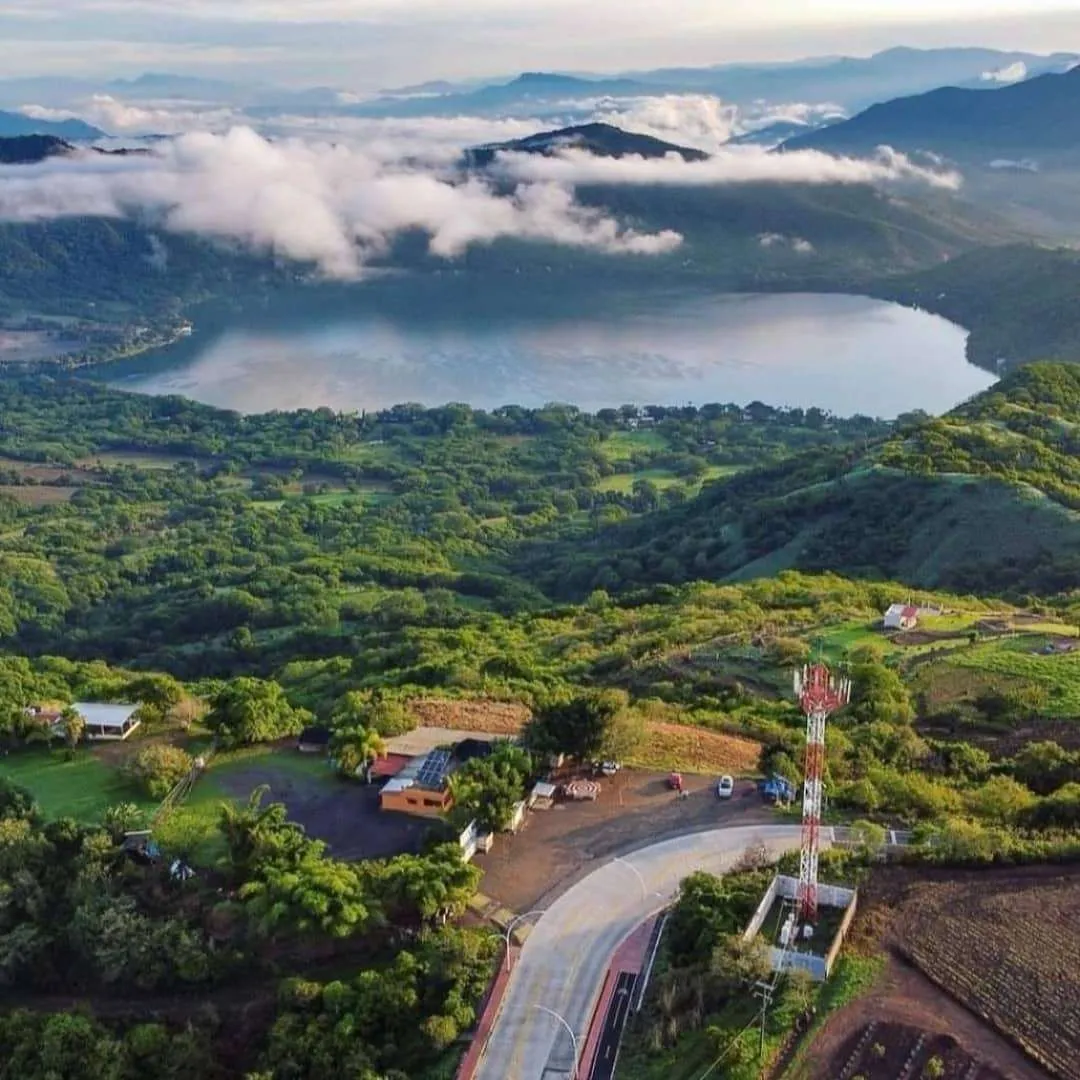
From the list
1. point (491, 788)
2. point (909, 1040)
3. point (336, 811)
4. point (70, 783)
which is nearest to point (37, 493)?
point (70, 783)

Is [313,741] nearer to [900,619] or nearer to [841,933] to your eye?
[841,933]

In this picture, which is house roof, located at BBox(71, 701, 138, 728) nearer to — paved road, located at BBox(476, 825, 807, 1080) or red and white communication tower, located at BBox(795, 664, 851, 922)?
paved road, located at BBox(476, 825, 807, 1080)

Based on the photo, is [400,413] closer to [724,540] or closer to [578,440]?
[578,440]

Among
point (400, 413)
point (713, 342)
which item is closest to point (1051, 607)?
point (400, 413)

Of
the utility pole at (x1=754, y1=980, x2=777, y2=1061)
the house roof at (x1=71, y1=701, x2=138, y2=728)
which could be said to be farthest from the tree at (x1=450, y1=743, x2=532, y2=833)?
the house roof at (x1=71, y1=701, x2=138, y2=728)

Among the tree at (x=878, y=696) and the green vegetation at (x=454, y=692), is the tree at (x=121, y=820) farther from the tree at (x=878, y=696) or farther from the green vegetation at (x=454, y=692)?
the tree at (x=878, y=696)

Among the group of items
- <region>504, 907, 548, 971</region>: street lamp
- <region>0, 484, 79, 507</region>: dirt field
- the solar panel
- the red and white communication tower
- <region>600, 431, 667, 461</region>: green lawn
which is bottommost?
<region>0, 484, 79, 507</region>: dirt field
